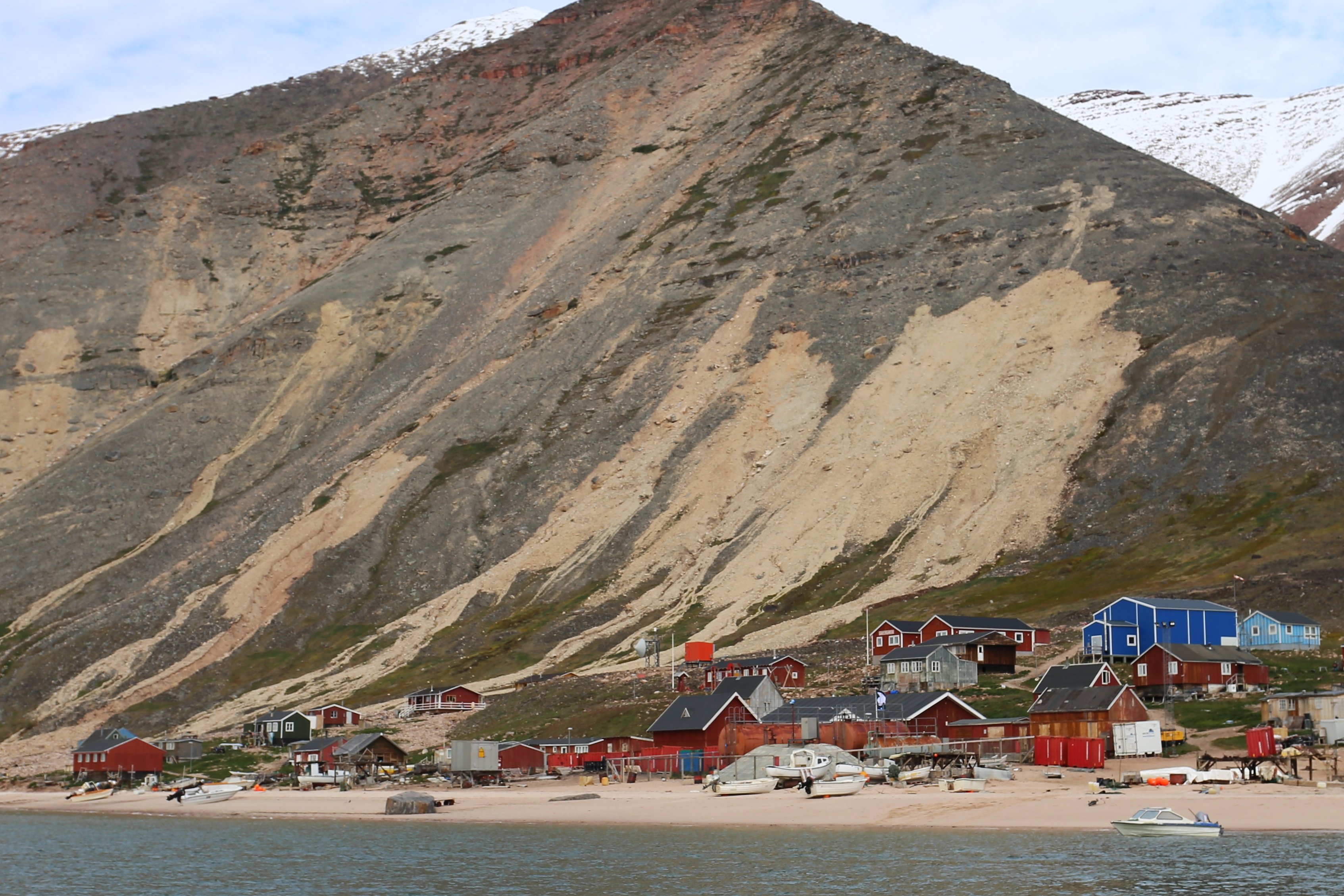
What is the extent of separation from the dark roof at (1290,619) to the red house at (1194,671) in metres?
5.97

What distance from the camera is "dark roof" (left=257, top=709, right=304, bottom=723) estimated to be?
8931cm

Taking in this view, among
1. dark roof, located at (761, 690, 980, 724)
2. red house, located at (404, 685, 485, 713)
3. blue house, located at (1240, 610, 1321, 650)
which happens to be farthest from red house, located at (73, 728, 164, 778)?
blue house, located at (1240, 610, 1321, 650)

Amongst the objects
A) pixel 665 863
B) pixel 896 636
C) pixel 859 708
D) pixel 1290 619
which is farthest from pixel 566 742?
pixel 1290 619

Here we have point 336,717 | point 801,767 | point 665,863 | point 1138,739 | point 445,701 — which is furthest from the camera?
point 336,717

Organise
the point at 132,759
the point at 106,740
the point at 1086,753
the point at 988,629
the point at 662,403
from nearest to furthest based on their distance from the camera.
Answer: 1. the point at 1086,753
2. the point at 988,629
3. the point at 132,759
4. the point at 106,740
5. the point at 662,403

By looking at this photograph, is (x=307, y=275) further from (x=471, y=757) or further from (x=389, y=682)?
(x=471, y=757)

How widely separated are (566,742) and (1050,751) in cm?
2599

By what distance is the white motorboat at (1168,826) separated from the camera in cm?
4400

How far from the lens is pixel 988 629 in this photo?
270ft

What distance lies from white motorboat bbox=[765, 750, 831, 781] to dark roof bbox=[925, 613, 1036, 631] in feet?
74.5

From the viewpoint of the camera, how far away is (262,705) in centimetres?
9856

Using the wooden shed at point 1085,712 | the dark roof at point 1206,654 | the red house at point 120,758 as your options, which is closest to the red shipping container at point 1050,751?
the wooden shed at point 1085,712

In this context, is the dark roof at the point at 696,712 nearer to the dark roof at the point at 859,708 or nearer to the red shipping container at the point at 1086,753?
the dark roof at the point at 859,708

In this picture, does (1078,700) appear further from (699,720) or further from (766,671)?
(766,671)
